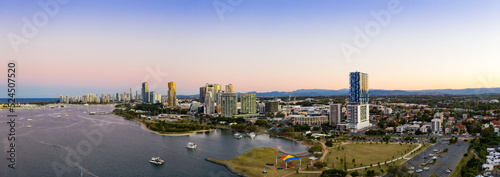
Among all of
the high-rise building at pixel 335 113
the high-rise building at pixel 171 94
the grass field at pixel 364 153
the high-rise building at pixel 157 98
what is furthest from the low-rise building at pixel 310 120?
the high-rise building at pixel 157 98

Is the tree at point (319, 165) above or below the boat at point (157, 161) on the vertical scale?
above

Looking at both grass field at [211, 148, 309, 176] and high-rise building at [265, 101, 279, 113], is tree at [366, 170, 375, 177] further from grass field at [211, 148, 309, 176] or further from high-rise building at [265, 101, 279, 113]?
high-rise building at [265, 101, 279, 113]

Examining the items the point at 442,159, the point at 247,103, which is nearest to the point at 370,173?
the point at 442,159

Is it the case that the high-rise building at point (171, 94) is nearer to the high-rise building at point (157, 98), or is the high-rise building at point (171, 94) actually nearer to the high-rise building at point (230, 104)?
the high-rise building at point (157, 98)

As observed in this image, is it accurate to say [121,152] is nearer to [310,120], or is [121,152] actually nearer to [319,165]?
[319,165]

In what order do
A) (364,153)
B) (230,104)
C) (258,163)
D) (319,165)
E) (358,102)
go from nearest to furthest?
(319,165)
(258,163)
(364,153)
(358,102)
(230,104)

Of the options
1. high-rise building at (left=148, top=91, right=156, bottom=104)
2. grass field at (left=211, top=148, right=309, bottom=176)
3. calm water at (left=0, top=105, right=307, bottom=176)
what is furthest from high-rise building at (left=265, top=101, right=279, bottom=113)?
high-rise building at (left=148, top=91, right=156, bottom=104)

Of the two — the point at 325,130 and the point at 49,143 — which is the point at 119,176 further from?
the point at 325,130
